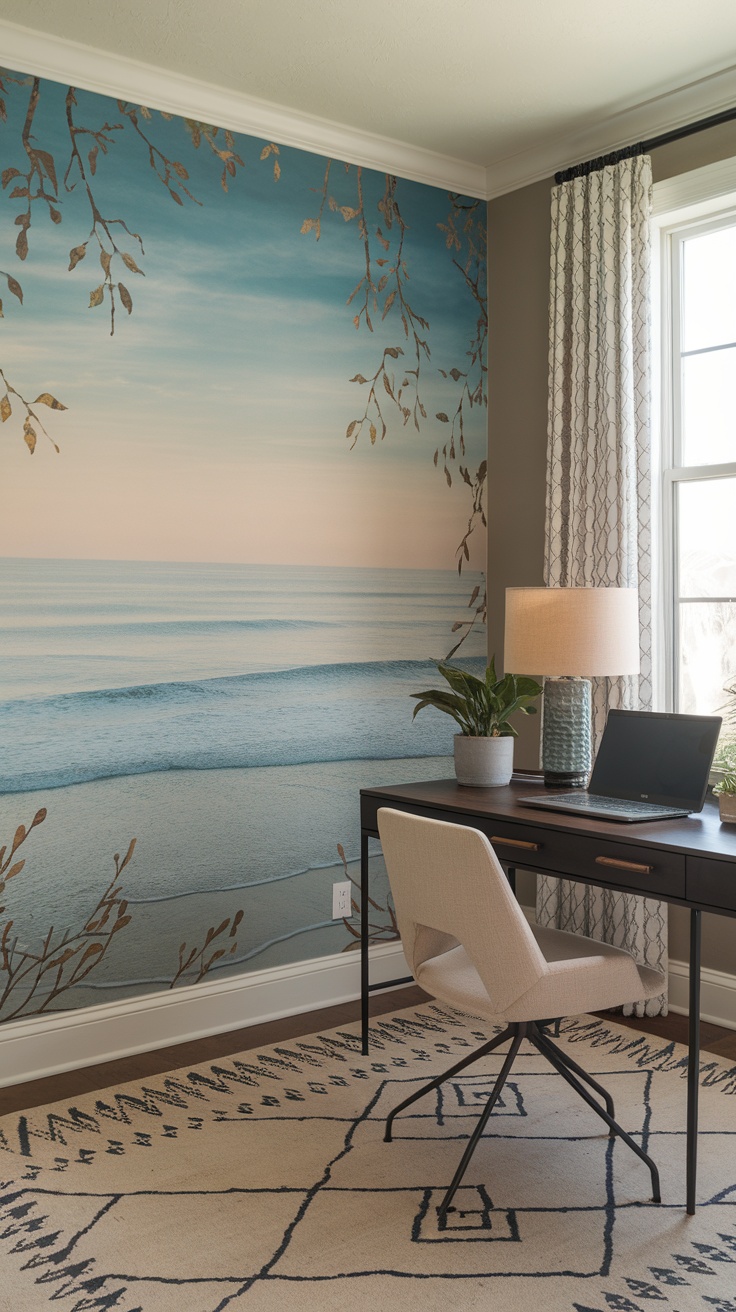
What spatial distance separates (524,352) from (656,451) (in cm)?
70

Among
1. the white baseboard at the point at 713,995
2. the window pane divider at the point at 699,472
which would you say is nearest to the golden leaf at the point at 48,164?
the window pane divider at the point at 699,472

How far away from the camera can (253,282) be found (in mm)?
3271

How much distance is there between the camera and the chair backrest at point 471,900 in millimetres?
2074

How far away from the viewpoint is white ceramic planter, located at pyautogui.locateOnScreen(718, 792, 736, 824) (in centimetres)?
235

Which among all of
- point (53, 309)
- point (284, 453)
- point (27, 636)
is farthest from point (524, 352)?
point (27, 636)

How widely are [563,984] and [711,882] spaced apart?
1.18 ft

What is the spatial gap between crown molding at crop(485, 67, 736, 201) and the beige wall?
0.05 m

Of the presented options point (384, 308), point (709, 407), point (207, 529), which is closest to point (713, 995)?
point (709, 407)

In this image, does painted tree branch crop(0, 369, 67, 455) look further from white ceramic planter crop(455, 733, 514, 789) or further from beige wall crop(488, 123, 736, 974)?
beige wall crop(488, 123, 736, 974)

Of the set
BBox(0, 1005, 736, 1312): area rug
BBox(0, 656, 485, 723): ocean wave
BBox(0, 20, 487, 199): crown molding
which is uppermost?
BBox(0, 20, 487, 199): crown molding

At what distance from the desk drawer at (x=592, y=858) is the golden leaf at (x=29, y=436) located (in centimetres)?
157

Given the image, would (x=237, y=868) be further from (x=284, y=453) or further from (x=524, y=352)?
(x=524, y=352)

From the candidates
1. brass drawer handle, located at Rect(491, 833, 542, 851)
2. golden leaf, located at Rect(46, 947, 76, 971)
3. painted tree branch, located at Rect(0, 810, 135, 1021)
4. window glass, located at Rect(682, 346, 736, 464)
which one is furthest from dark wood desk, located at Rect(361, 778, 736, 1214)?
window glass, located at Rect(682, 346, 736, 464)

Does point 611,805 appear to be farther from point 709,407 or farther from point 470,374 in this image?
point 470,374
